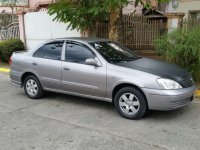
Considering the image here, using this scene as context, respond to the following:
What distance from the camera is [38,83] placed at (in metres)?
7.59

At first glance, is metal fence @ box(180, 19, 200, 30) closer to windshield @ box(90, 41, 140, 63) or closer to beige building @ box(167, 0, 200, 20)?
windshield @ box(90, 41, 140, 63)

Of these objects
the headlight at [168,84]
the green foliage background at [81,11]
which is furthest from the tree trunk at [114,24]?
the headlight at [168,84]

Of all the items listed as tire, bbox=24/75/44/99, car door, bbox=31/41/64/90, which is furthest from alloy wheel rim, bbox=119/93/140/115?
tire, bbox=24/75/44/99

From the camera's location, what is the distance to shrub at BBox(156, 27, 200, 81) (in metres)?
8.14

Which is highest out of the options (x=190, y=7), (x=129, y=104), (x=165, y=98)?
(x=190, y=7)

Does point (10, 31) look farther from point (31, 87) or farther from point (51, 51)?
point (51, 51)

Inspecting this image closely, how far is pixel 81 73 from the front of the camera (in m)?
6.66

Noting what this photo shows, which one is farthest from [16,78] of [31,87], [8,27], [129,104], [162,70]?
[8,27]

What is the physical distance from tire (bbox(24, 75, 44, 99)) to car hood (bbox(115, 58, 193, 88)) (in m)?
2.30

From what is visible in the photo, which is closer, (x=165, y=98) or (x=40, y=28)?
(x=165, y=98)

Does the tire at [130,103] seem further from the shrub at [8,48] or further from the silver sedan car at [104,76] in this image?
the shrub at [8,48]

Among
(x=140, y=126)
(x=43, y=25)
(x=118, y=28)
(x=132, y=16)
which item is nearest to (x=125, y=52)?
(x=140, y=126)

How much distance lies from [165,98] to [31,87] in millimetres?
3573

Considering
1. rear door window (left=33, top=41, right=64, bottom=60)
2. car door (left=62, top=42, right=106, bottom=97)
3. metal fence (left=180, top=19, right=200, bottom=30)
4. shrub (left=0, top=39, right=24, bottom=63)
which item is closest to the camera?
car door (left=62, top=42, right=106, bottom=97)
